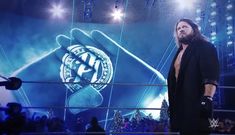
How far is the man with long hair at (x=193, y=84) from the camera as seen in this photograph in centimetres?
139

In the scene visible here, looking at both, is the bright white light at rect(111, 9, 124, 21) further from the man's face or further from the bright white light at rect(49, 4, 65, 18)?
the man's face

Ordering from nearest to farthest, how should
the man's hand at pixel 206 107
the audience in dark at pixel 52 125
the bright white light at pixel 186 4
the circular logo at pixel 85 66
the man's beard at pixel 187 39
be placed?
1. the man's hand at pixel 206 107
2. the man's beard at pixel 187 39
3. the audience in dark at pixel 52 125
4. the circular logo at pixel 85 66
5. the bright white light at pixel 186 4

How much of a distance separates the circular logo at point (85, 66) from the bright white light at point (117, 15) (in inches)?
41.2

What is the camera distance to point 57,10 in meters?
8.17

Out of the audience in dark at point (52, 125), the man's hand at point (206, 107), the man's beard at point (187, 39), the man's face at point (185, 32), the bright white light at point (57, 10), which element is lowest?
the audience in dark at point (52, 125)

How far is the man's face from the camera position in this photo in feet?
5.18

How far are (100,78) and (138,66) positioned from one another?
103 centimetres

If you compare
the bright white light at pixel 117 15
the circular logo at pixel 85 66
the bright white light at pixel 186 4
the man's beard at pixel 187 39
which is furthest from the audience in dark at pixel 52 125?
the bright white light at pixel 186 4

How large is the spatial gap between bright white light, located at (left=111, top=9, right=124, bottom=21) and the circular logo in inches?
41.2

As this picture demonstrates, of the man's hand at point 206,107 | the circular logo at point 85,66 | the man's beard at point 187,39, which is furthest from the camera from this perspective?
the circular logo at point 85,66

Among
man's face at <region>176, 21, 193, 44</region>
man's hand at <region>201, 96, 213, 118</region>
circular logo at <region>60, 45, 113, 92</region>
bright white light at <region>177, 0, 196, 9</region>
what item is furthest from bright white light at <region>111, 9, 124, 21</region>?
man's hand at <region>201, 96, 213, 118</region>

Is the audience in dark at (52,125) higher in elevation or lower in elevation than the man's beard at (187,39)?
lower

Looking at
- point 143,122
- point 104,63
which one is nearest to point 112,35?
point 104,63

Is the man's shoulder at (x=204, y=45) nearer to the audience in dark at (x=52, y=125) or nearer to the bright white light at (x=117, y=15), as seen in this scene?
the audience in dark at (x=52, y=125)
